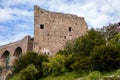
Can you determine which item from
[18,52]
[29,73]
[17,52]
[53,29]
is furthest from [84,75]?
[17,52]

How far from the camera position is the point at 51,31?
4228 cm

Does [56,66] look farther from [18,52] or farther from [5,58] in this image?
[5,58]

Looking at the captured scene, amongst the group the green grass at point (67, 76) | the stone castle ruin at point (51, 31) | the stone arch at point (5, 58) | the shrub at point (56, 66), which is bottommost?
the green grass at point (67, 76)

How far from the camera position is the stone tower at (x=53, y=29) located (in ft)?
136

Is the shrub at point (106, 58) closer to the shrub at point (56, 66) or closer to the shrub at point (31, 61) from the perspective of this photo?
the shrub at point (56, 66)

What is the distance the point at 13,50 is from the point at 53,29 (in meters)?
7.75

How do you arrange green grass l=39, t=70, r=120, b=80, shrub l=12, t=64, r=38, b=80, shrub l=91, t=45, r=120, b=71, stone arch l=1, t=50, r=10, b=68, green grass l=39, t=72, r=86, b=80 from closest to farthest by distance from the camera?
green grass l=39, t=70, r=120, b=80 < shrub l=91, t=45, r=120, b=71 < green grass l=39, t=72, r=86, b=80 < shrub l=12, t=64, r=38, b=80 < stone arch l=1, t=50, r=10, b=68

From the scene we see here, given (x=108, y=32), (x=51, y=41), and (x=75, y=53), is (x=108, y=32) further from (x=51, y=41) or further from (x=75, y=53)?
(x=51, y=41)

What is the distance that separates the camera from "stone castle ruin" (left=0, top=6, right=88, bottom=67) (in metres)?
41.6

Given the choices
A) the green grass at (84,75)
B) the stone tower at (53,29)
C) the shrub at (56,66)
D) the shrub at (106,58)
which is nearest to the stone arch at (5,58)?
the stone tower at (53,29)

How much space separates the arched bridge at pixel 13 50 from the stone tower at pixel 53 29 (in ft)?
6.04

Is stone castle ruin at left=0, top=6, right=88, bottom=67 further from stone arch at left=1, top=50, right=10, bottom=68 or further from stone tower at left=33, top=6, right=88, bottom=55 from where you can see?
stone arch at left=1, top=50, right=10, bottom=68

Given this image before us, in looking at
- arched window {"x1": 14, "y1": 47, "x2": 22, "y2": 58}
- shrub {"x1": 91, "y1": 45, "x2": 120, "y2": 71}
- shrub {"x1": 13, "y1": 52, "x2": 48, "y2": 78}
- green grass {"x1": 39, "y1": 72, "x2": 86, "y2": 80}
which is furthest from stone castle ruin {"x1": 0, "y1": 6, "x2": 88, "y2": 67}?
shrub {"x1": 91, "y1": 45, "x2": 120, "y2": 71}

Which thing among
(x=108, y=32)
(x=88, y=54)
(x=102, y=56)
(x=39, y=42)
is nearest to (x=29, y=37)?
(x=39, y=42)
